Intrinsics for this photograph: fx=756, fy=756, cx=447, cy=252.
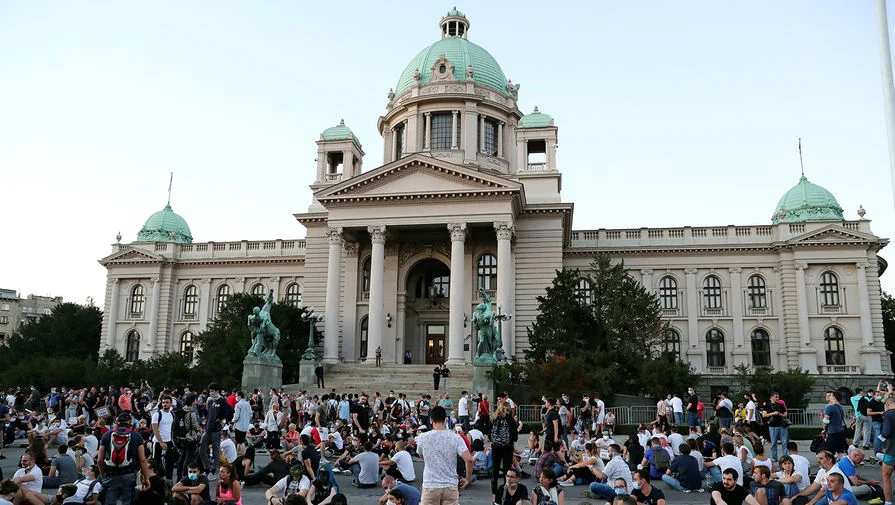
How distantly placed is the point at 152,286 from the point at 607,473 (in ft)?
171

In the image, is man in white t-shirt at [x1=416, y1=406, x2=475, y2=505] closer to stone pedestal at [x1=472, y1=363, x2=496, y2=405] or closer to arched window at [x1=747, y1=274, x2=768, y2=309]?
stone pedestal at [x1=472, y1=363, x2=496, y2=405]

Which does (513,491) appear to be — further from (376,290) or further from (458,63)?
(458,63)

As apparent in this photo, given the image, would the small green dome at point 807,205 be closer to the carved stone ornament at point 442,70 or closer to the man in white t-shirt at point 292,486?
the carved stone ornament at point 442,70

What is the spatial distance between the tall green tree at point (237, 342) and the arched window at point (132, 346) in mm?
15045

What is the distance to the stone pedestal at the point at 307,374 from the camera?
40.2m

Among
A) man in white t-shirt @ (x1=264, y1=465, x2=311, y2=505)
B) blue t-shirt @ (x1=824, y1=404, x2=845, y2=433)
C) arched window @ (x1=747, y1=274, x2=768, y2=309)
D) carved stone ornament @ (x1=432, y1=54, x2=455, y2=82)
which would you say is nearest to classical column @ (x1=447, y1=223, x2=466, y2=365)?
carved stone ornament @ (x1=432, y1=54, x2=455, y2=82)

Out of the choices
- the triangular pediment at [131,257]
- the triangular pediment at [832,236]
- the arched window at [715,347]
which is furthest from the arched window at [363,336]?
the triangular pediment at [832,236]

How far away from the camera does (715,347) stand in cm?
5144

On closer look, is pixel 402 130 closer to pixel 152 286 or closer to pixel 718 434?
pixel 152 286

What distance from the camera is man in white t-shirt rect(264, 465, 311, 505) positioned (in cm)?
1209

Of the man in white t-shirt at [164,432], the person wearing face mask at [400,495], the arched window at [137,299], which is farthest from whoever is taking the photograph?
the arched window at [137,299]

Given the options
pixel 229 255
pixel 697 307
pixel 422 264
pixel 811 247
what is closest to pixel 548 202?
pixel 422 264

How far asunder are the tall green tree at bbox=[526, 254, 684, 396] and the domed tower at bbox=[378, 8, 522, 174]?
1477 centimetres

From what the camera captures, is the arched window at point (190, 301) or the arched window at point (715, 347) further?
the arched window at point (190, 301)
